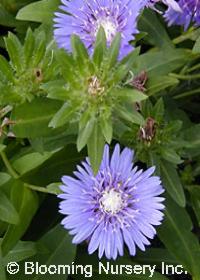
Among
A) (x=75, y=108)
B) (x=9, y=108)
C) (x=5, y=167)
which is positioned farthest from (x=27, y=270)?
(x=75, y=108)

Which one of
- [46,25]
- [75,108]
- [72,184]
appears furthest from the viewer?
[46,25]

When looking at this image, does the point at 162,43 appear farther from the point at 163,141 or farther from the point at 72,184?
the point at 72,184

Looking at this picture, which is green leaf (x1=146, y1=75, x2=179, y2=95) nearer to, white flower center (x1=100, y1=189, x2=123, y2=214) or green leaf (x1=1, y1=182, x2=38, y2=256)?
white flower center (x1=100, y1=189, x2=123, y2=214)

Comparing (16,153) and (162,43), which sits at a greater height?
(162,43)

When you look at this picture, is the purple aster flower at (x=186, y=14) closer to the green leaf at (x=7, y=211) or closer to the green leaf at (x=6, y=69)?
the green leaf at (x=6, y=69)

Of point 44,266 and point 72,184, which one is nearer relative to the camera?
point 72,184

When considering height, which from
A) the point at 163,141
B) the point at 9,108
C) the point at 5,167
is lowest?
the point at 5,167

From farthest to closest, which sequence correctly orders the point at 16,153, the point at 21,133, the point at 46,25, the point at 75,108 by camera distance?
the point at 16,153 → the point at 46,25 → the point at 21,133 → the point at 75,108
